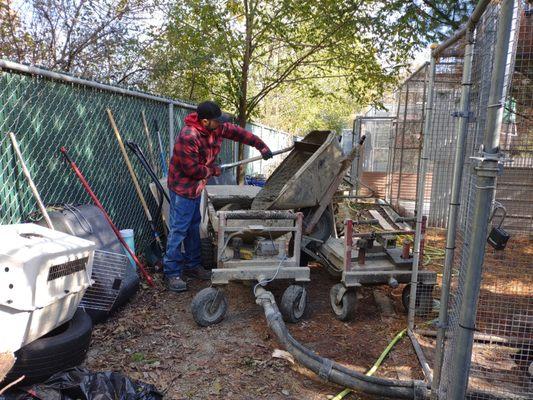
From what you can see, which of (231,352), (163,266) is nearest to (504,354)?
(231,352)

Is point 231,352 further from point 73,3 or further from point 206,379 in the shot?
point 73,3

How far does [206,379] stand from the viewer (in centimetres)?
329

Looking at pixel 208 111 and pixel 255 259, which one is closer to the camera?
pixel 255 259

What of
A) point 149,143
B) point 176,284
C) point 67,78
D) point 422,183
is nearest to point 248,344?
point 176,284

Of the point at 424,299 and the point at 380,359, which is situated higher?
the point at 424,299

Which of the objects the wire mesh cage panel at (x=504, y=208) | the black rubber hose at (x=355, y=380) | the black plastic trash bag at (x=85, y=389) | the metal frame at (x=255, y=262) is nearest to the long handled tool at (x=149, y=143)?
the metal frame at (x=255, y=262)

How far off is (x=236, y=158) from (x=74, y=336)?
27.7 ft

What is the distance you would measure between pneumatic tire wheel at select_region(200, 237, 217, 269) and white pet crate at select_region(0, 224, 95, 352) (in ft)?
8.41

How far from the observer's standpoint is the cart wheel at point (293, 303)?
4250mm

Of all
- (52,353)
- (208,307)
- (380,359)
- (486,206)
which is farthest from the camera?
(208,307)

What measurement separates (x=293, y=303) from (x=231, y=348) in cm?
78

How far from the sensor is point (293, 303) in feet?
14.0

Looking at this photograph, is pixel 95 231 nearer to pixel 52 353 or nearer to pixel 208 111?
pixel 52 353

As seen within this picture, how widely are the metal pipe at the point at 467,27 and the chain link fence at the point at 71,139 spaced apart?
326 cm
